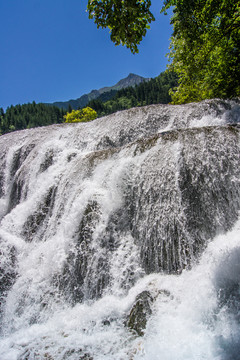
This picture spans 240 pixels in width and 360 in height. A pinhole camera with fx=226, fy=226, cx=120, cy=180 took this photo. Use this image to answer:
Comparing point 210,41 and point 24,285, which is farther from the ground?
point 210,41

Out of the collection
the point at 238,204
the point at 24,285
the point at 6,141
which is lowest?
the point at 24,285

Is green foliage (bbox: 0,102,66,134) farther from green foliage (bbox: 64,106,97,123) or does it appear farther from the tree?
the tree

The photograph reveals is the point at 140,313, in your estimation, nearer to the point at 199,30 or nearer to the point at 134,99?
the point at 199,30

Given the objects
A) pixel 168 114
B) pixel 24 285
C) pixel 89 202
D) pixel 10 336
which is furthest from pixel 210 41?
pixel 10 336

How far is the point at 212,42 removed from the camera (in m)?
10.2

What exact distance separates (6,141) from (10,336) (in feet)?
42.4

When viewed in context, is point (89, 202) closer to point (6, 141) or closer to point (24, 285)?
point (24, 285)

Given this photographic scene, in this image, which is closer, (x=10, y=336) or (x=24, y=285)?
(x=10, y=336)

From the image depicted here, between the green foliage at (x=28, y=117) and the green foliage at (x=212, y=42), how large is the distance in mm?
106676

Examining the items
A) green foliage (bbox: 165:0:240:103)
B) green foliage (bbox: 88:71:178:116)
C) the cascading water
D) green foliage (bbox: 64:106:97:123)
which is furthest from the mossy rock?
green foliage (bbox: 88:71:178:116)

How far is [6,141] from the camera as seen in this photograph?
49.4 feet

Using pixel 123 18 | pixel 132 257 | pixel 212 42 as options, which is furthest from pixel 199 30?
pixel 132 257

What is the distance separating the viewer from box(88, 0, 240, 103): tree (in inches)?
176

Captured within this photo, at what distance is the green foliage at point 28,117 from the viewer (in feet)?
369
